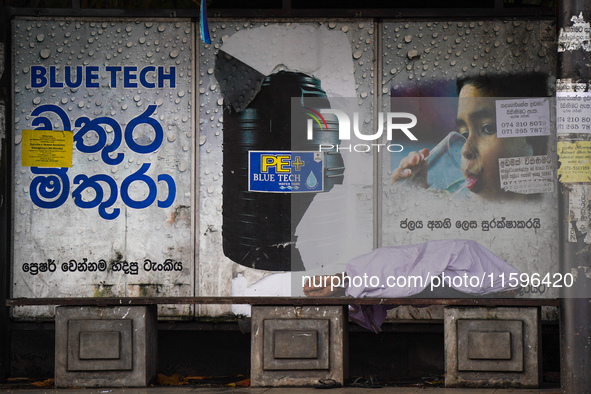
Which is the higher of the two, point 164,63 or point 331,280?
point 164,63

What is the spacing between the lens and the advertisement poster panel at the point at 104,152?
289 inches

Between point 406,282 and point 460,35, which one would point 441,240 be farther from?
point 460,35

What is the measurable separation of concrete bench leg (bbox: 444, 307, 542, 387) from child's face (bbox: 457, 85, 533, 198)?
121 centimetres

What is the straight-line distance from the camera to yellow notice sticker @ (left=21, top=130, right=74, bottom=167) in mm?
7336

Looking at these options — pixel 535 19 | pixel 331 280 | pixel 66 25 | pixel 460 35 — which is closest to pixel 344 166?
pixel 331 280

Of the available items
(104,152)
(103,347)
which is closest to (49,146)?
(104,152)

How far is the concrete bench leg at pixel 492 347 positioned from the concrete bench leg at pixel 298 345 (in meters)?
0.98

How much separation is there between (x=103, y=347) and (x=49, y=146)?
203 centimetres

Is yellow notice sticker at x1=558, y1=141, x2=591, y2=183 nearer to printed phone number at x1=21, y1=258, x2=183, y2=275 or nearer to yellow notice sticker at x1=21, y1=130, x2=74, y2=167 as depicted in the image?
printed phone number at x1=21, y1=258, x2=183, y2=275

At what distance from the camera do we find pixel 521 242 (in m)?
7.20

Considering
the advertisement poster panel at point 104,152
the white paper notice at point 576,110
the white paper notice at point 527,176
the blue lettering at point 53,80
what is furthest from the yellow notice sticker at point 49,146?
the white paper notice at point 576,110

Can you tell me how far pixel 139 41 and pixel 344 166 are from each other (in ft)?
7.69

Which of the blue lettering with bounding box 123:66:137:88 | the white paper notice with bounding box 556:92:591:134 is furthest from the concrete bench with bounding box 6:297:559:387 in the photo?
the blue lettering with bounding box 123:66:137:88

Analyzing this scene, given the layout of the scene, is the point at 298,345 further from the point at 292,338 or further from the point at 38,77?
the point at 38,77
